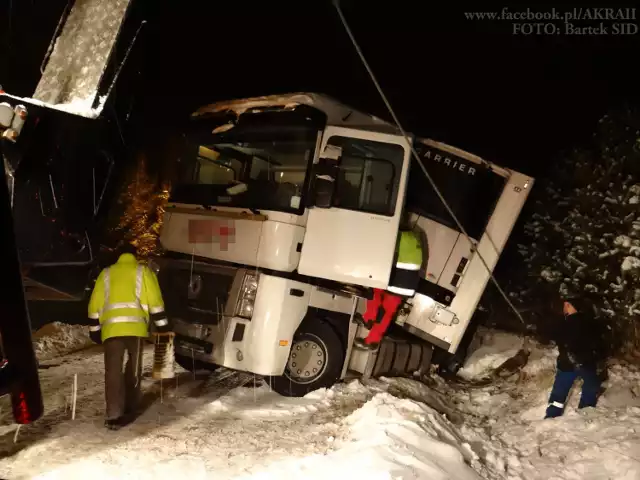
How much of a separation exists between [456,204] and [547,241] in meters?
2.42

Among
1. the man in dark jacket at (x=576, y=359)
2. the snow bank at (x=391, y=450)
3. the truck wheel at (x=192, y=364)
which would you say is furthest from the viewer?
the truck wheel at (x=192, y=364)

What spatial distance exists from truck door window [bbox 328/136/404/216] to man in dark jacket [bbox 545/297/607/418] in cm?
217

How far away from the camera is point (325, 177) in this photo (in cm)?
531

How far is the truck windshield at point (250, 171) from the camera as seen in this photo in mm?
5480

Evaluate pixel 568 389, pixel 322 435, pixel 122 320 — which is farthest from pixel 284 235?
pixel 568 389

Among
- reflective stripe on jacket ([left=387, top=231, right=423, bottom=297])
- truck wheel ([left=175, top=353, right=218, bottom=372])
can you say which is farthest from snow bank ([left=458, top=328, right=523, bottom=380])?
truck wheel ([left=175, top=353, right=218, bottom=372])

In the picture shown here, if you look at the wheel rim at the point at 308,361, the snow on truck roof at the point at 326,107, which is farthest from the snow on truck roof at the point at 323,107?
the wheel rim at the point at 308,361

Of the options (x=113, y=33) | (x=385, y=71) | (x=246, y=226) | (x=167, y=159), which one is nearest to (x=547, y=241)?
(x=246, y=226)

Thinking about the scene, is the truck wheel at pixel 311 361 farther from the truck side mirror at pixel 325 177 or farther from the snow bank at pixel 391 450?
the truck side mirror at pixel 325 177

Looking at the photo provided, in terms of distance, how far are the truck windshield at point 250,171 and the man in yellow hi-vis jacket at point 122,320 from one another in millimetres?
1333

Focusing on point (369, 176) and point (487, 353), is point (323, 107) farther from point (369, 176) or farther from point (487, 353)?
point (487, 353)

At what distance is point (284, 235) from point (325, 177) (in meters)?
0.72

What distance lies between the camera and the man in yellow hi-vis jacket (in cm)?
455

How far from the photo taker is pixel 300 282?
17.9ft
